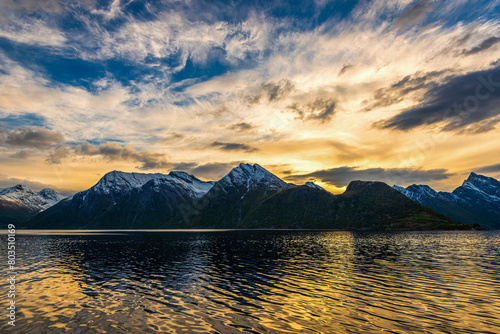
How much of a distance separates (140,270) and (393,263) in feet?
179

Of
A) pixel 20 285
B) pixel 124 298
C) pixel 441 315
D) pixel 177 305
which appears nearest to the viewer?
pixel 441 315

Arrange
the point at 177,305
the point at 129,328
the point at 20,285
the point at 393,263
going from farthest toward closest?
the point at 393,263 → the point at 20,285 → the point at 177,305 → the point at 129,328

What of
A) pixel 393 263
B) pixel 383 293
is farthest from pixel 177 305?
pixel 393 263

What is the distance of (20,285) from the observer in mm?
39531

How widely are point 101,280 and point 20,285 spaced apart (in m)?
10.8

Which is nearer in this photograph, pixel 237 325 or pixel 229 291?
Answer: pixel 237 325

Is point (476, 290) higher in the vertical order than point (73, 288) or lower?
higher

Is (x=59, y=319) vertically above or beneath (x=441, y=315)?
beneath

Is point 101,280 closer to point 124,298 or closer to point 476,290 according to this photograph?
point 124,298

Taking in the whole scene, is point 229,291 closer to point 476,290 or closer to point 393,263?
point 476,290

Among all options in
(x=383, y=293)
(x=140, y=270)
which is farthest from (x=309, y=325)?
(x=140, y=270)

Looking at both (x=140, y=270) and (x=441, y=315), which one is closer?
(x=441, y=315)

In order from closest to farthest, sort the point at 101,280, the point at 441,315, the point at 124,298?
the point at 441,315, the point at 124,298, the point at 101,280

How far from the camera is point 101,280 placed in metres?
43.8
